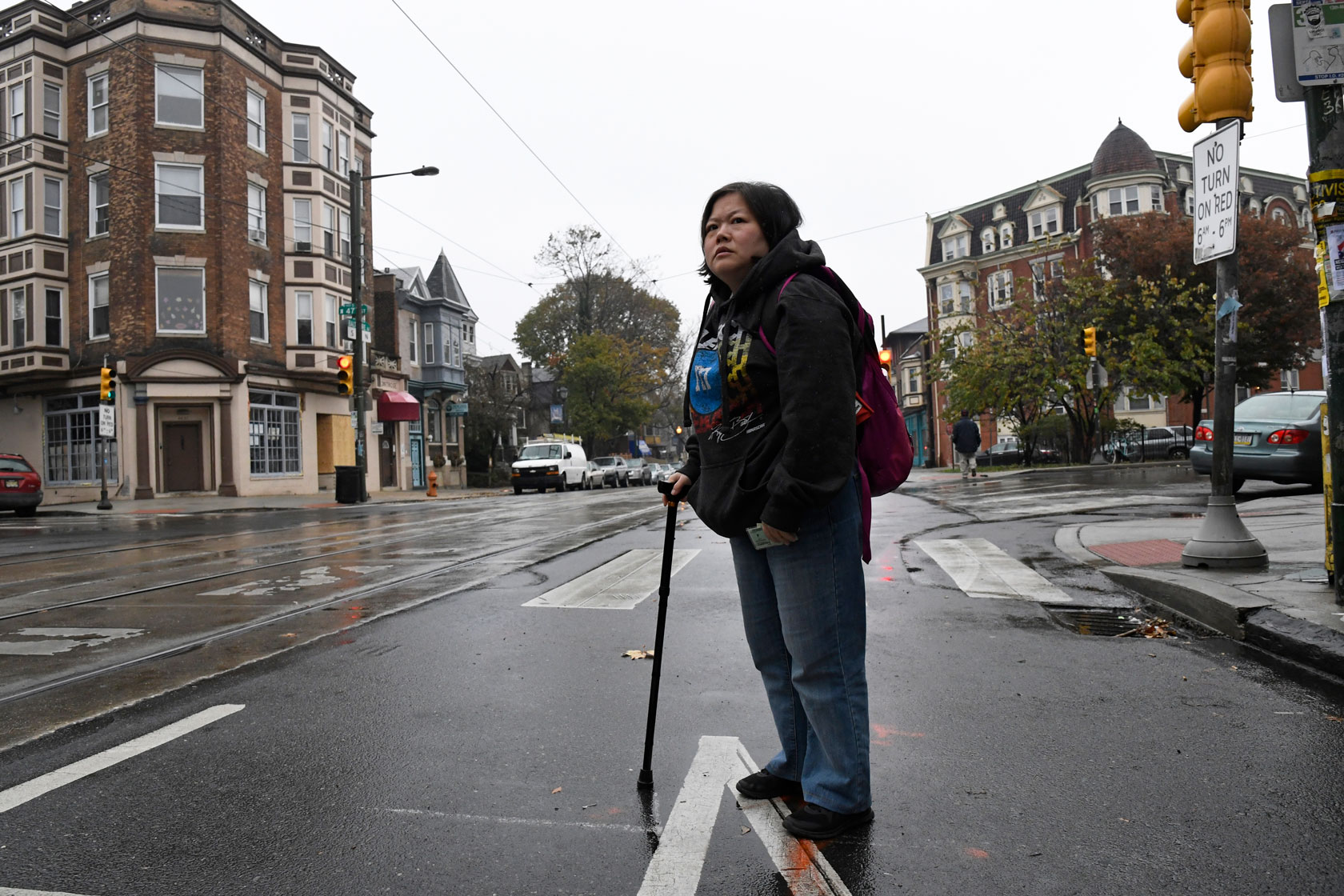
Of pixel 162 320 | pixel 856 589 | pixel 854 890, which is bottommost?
pixel 854 890

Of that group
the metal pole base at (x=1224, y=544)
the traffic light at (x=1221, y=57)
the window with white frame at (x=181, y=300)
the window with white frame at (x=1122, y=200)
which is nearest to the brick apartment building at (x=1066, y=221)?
the window with white frame at (x=1122, y=200)

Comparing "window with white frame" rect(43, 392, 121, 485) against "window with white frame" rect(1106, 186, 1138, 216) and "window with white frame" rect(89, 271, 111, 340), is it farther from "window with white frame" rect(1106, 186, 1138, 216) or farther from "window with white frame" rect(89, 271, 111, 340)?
"window with white frame" rect(1106, 186, 1138, 216)

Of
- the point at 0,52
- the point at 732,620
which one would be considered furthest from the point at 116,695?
the point at 0,52

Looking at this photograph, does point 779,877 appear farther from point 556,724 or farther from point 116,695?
point 116,695

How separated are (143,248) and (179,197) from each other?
1.86 m

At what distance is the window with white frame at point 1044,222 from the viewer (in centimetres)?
5116

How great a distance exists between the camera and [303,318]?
30.4m

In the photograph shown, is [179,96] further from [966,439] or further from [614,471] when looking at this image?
[966,439]

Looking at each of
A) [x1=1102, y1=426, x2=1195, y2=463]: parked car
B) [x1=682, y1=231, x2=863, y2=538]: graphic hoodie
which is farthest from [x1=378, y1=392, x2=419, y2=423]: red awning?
[x1=682, y1=231, x2=863, y2=538]: graphic hoodie

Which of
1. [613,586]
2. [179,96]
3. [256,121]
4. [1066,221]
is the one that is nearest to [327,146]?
[256,121]

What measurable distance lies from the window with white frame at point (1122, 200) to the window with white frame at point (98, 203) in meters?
44.0

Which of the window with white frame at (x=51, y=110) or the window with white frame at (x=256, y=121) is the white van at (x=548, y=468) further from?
the window with white frame at (x=51, y=110)

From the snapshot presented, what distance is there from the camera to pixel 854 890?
2.36 meters

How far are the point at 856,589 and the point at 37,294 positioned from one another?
32.1 meters
